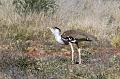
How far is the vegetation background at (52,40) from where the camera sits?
10047 mm

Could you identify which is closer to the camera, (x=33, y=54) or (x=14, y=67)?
(x=14, y=67)

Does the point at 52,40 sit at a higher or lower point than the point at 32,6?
lower

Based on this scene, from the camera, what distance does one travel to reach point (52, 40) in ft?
49.9

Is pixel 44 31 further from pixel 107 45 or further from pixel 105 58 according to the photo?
pixel 105 58

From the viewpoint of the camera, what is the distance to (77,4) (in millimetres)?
24578

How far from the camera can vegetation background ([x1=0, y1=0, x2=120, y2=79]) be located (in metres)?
10.0

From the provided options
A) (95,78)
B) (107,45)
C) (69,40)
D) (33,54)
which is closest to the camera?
(95,78)

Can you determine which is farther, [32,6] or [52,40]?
[32,6]

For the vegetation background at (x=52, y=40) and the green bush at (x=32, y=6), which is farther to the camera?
the green bush at (x=32, y=6)

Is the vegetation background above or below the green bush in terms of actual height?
below

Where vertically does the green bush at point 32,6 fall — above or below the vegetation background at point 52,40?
above

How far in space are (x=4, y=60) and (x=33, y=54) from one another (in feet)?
7.65

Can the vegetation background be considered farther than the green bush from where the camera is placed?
No

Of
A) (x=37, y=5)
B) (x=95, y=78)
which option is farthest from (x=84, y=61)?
(x=37, y=5)
